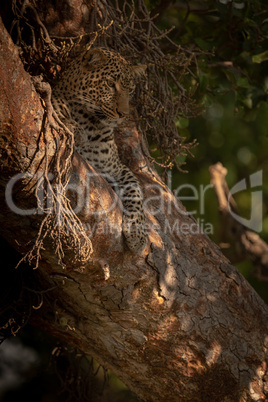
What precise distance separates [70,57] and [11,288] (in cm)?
184

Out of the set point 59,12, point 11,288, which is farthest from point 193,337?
point 59,12

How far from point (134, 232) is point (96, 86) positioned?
1174mm

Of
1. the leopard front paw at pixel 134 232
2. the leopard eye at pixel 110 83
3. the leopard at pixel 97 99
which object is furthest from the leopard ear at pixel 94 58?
the leopard front paw at pixel 134 232

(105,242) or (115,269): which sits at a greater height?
(105,242)

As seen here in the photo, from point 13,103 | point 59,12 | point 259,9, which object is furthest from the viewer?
point 259,9

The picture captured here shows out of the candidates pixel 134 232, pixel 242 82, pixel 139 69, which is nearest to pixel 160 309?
pixel 134 232

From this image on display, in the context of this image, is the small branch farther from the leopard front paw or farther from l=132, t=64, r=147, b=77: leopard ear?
the leopard front paw

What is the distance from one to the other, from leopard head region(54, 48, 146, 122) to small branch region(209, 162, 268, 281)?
93.1 inches

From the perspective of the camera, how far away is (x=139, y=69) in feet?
12.8

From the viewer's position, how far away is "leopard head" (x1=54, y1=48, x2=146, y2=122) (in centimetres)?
363

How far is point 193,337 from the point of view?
362cm

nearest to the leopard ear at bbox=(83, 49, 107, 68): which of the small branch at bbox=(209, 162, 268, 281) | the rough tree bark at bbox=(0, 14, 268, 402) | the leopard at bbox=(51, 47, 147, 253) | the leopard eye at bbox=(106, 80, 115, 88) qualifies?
the leopard at bbox=(51, 47, 147, 253)

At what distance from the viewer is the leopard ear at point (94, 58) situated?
360cm

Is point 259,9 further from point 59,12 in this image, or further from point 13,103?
point 13,103
